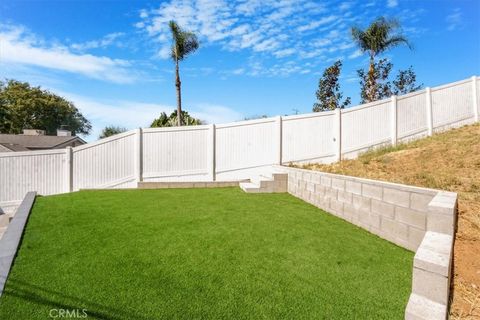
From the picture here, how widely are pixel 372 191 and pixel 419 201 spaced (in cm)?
89

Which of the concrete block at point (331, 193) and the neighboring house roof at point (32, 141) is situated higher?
→ the neighboring house roof at point (32, 141)

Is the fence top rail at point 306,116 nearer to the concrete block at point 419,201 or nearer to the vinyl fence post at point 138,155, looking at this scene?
the vinyl fence post at point 138,155

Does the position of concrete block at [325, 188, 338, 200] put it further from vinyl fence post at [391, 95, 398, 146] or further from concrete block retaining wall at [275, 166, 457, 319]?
vinyl fence post at [391, 95, 398, 146]

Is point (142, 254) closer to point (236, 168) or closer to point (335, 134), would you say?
point (236, 168)

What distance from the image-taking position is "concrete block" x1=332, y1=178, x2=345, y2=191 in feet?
16.9

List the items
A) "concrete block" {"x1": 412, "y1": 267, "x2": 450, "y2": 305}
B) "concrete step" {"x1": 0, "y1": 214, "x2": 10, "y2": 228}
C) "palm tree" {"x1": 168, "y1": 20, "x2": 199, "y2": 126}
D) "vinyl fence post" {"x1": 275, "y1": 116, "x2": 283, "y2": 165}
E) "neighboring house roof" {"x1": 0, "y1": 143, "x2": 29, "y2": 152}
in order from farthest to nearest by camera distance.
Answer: "neighboring house roof" {"x1": 0, "y1": 143, "x2": 29, "y2": 152}
"palm tree" {"x1": 168, "y1": 20, "x2": 199, "y2": 126}
"vinyl fence post" {"x1": 275, "y1": 116, "x2": 283, "y2": 165}
"concrete step" {"x1": 0, "y1": 214, "x2": 10, "y2": 228}
"concrete block" {"x1": 412, "y1": 267, "x2": 450, "y2": 305}

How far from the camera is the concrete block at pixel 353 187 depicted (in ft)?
15.2

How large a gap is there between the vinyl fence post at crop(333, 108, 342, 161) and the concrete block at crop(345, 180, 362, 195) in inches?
182

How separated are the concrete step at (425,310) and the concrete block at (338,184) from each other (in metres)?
3.25

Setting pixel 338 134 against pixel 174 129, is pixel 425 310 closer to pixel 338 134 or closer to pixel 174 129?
pixel 338 134

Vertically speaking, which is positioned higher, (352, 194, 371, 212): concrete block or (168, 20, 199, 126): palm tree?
(168, 20, 199, 126): palm tree

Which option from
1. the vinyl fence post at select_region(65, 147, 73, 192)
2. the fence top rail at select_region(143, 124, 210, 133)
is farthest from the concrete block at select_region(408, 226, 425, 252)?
the vinyl fence post at select_region(65, 147, 73, 192)

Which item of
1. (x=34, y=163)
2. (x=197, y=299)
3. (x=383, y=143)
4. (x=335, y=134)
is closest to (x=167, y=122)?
(x=34, y=163)

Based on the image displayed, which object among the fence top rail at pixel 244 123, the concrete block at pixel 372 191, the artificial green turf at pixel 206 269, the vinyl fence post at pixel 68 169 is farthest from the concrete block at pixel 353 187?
the vinyl fence post at pixel 68 169
